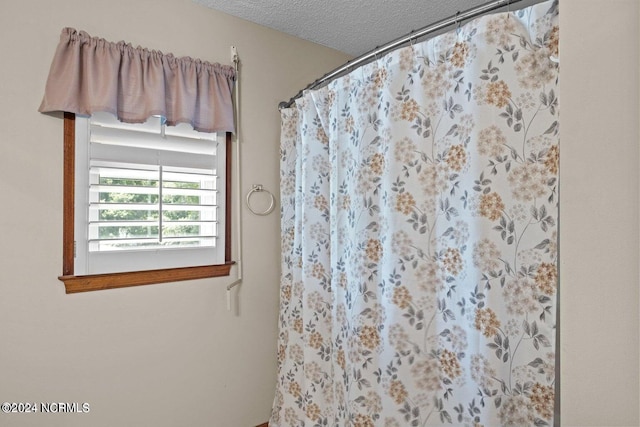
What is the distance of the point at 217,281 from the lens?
1950 millimetres

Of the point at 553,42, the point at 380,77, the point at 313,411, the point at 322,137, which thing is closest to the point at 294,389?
the point at 313,411

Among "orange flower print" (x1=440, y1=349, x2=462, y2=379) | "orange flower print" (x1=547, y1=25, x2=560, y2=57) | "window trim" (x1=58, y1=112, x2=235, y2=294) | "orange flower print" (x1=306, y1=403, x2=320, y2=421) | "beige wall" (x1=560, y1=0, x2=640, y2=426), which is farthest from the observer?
"orange flower print" (x1=306, y1=403, x2=320, y2=421)

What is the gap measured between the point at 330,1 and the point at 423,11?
546 millimetres

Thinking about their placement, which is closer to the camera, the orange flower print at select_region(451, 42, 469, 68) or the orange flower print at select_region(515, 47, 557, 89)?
the orange flower print at select_region(515, 47, 557, 89)

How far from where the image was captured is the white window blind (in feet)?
5.20

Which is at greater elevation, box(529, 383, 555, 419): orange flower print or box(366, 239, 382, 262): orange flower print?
box(366, 239, 382, 262): orange flower print

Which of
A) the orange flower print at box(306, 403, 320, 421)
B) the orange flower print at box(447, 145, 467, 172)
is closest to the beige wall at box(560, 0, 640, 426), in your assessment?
the orange flower print at box(447, 145, 467, 172)

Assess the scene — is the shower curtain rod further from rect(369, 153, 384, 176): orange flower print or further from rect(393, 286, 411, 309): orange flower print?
rect(393, 286, 411, 309): orange flower print

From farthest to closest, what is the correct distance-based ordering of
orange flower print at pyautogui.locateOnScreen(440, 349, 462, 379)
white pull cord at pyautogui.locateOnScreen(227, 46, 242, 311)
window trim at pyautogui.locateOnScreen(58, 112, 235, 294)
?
white pull cord at pyautogui.locateOnScreen(227, 46, 242, 311)
window trim at pyautogui.locateOnScreen(58, 112, 235, 294)
orange flower print at pyautogui.locateOnScreen(440, 349, 462, 379)

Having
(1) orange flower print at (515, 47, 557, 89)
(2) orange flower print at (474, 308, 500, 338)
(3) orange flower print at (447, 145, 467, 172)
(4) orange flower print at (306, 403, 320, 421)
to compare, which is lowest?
(4) orange flower print at (306, 403, 320, 421)

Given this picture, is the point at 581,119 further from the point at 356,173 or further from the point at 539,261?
the point at 356,173

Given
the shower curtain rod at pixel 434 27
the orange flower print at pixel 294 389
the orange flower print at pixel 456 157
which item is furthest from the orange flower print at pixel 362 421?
the shower curtain rod at pixel 434 27

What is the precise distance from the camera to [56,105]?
1.46 m

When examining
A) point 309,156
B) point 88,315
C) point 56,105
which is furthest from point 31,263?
point 309,156
